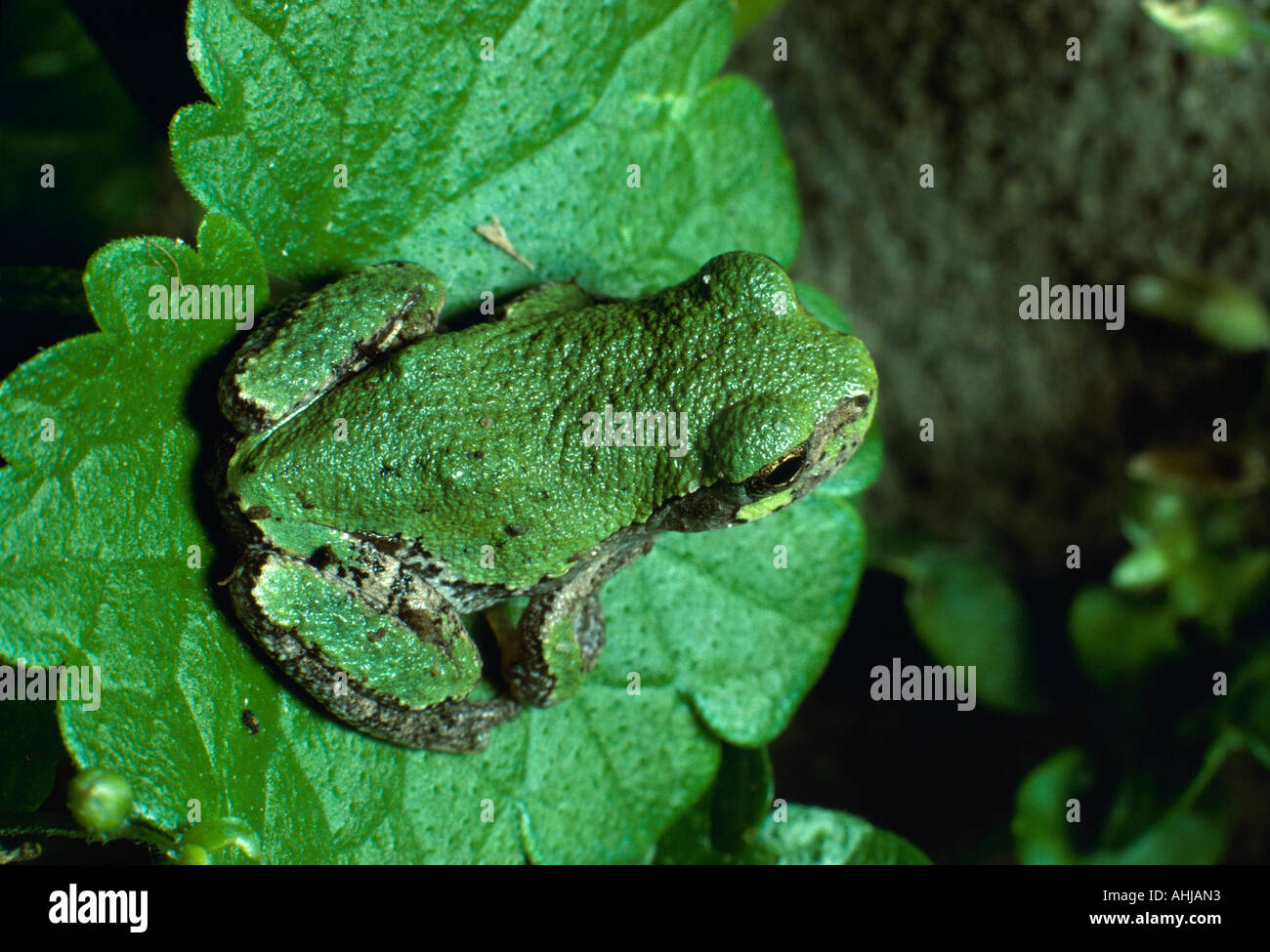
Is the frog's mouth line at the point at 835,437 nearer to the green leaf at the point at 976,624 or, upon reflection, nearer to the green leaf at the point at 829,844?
the green leaf at the point at 829,844

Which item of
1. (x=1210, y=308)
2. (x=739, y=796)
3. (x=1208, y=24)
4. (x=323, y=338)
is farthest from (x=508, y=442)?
(x=1210, y=308)

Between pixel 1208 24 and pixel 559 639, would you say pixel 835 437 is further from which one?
pixel 1208 24

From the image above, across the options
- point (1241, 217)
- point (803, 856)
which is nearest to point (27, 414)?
point (803, 856)

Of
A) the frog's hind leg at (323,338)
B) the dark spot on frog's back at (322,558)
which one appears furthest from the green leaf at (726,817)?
the frog's hind leg at (323,338)

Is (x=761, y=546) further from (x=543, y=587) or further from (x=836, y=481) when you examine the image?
(x=543, y=587)

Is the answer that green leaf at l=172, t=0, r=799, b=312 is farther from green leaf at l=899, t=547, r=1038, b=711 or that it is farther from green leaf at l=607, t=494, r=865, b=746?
green leaf at l=899, t=547, r=1038, b=711

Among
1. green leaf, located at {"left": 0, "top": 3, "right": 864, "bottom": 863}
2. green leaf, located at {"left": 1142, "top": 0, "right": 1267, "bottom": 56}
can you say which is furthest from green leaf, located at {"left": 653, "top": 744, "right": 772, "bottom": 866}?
green leaf, located at {"left": 1142, "top": 0, "right": 1267, "bottom": 56}
